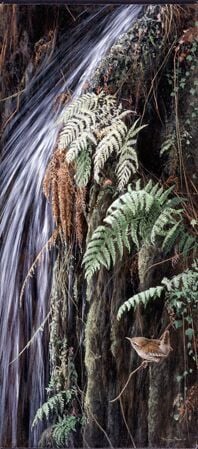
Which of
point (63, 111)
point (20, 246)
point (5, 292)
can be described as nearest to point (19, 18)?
point (63, 111)

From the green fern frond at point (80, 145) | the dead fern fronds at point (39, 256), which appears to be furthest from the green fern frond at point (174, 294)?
the green fern frond at point (80, 145)

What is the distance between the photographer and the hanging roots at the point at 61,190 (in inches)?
103

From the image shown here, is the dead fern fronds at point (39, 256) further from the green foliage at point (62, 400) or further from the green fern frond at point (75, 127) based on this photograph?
the green fern frond at point (75, 127)

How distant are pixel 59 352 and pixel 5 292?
34cm

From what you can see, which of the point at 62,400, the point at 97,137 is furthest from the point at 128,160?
the point at 62,400

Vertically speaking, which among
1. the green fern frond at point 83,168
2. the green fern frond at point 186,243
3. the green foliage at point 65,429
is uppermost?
the green fern frond at point 83,168

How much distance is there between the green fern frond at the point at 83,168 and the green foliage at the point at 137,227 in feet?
0.52

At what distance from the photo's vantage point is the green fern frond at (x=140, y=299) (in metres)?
2.56

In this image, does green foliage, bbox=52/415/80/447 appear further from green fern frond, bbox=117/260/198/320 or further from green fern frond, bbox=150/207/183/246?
green fern frond, bbox=150/207/183/246

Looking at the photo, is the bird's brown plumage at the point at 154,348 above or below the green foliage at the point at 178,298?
below

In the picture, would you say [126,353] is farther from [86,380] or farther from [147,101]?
[147,101]

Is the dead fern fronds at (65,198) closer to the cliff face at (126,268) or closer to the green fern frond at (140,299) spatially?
the cliff face at (126,268)

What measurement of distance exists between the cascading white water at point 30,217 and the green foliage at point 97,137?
76 millimetres

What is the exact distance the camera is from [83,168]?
8.56 ft
